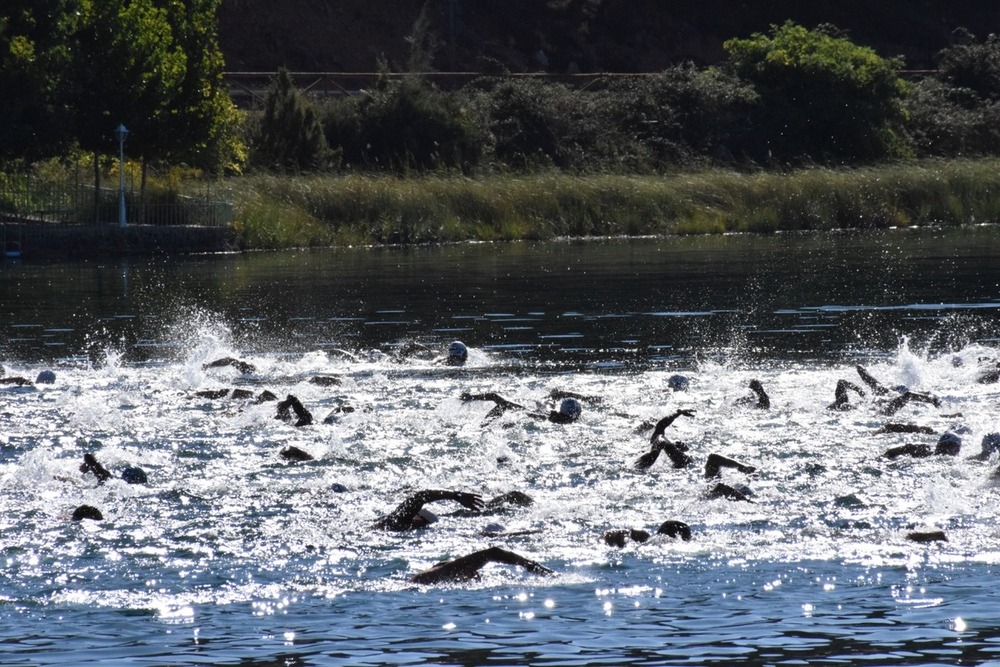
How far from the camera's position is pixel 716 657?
8.36 meters

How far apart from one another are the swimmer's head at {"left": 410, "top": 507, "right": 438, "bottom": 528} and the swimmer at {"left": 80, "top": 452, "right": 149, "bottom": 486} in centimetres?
257

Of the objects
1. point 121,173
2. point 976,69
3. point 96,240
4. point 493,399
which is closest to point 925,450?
point 493,399

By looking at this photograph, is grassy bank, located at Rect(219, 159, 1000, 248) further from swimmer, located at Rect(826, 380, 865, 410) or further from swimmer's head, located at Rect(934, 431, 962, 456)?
swimmer's head, located at Rect(934, 431, 962, 456)

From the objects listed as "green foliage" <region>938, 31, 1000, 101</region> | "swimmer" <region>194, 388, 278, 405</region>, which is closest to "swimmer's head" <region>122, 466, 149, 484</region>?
"swimmer" <region>194, 388, 278, 405</region>

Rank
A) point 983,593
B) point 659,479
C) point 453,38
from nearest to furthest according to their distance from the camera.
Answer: point 983,593 < point 659,479 < point 453,38

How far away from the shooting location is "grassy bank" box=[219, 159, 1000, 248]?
48875 mm

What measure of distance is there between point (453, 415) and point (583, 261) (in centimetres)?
2420

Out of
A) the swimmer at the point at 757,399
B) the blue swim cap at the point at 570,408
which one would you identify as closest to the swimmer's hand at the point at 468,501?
the blue swim cap at the point at 570,408

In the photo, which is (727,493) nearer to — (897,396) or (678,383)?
A: (897,396)

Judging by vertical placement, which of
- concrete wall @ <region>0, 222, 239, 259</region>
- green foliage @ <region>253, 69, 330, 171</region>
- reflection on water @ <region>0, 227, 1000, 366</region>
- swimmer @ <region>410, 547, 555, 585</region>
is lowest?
swimmer @ <region>410, 547, 555, 585</region>

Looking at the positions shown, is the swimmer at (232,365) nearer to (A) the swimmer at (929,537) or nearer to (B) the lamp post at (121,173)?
(A) the swimmer at (929,537)

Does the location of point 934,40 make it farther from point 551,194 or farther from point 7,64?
point 7,64

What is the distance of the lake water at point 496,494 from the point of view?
885cm

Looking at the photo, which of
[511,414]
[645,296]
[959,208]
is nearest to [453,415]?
[511,414]
